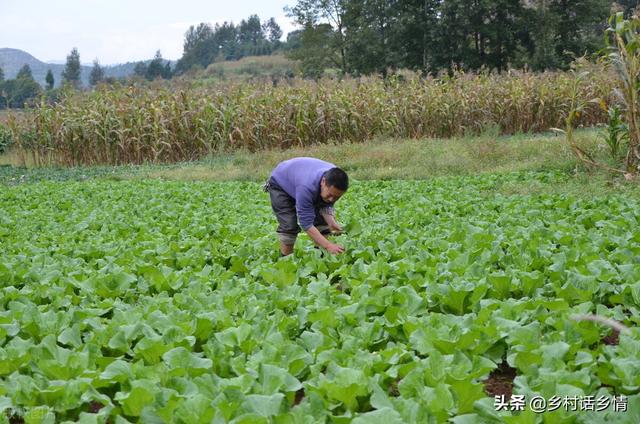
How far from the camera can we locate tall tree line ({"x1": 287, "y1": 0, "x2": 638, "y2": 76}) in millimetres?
38406

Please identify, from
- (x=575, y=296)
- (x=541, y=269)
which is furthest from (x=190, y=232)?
(x=575, y=296)

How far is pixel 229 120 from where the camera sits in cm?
1967

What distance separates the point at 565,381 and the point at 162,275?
10.7ft

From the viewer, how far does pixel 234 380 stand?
9.96 feet

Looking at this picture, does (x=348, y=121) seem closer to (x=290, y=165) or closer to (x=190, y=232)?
(x=190, y=232)

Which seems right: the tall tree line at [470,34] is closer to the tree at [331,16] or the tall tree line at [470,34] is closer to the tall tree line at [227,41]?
the tree at [331,16]

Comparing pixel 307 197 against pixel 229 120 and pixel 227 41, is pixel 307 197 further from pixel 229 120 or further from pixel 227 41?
pixel 227 41

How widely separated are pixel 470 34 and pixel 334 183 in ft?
123

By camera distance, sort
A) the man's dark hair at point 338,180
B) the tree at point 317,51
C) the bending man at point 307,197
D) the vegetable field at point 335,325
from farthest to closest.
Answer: the tree at point 317,51, the bending man at point 307,197, the man's dark hair at point 338,180, the vegetable field at point 335,325

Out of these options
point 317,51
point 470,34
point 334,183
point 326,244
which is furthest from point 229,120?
point 317,51

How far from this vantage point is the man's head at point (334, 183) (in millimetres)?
5711

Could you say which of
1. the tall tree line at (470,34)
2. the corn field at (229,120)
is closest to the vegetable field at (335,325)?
the corn field at (229,120)

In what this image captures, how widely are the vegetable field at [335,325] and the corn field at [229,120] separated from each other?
12.1 m

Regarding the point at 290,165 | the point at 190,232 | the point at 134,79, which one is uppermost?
the point at 134,79
